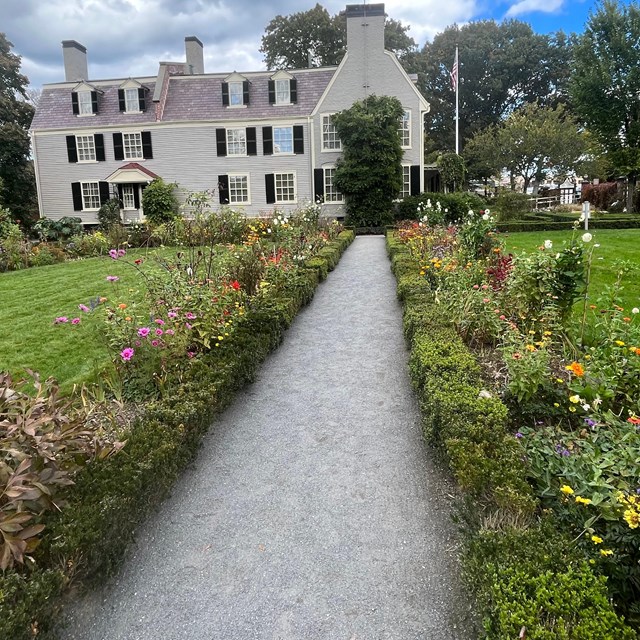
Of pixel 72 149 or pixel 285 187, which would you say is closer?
pixel 285 187

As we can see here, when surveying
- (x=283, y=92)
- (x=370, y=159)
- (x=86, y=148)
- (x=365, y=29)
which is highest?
(x=365, y=29)

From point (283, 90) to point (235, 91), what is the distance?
7.39 ft

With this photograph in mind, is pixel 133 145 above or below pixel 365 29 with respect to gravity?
below

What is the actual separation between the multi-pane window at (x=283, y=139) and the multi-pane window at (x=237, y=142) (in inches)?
55.7

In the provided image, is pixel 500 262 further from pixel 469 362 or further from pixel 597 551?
pixel 597 551

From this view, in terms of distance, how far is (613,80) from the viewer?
Result: 862 inches

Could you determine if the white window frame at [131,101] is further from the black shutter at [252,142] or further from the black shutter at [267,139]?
the black shutter at [267,139]

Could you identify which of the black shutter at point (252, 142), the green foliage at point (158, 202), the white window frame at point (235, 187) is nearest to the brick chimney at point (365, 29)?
the black shutter at point (252, 142)

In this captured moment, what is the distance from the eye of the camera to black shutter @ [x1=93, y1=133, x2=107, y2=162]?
2359 cm

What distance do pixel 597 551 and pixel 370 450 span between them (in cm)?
173

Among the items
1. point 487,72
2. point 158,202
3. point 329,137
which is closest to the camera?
point 158,202

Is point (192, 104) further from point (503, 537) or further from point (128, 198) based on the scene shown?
point (503, 537)

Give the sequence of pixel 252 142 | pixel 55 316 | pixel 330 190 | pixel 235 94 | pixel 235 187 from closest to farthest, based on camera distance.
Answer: pixel 55 316
pixel 330 190
pixel 252 142
pixel 235 94
pixel 235 187

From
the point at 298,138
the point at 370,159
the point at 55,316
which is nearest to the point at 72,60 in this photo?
the point at 298,138
